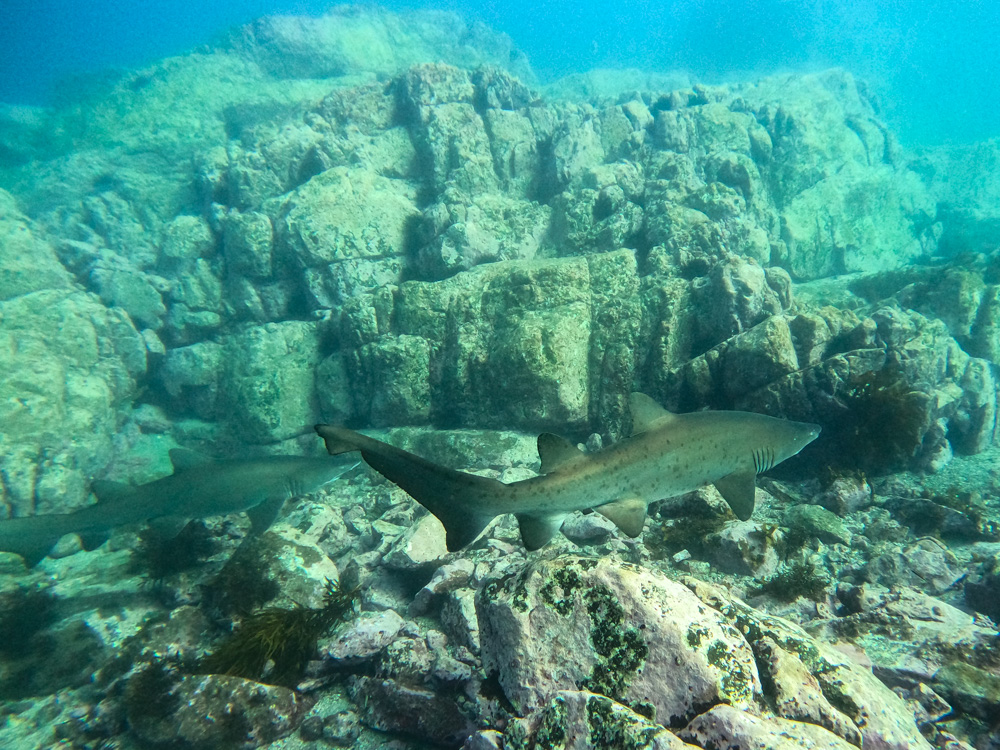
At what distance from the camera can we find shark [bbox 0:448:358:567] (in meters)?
5.64

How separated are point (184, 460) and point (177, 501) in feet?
2.25

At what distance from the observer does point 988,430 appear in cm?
754

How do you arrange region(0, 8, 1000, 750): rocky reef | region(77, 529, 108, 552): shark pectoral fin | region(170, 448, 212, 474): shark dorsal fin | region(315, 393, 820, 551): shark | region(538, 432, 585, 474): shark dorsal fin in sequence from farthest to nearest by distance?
region(170, 448, 212, 474): shark dorsal fin < region(77, 529, 108, 552): shark pectoral fin < region(538, 432, 585, 474): shark dorsal fin < region(315, 393, 820, 551): shark < region(0, 8, 1000, 750): rocky reef

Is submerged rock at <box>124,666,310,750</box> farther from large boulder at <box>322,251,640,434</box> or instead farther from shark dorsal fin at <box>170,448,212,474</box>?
large boulder at <box>322,251,640,434</box>

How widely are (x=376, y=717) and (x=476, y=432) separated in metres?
5.65

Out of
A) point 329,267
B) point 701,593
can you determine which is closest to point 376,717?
point 701,593

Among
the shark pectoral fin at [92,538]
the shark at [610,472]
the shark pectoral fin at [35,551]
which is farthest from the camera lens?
the shark pectoral fin at [92,538]

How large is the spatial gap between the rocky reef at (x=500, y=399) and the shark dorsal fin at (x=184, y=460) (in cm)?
99

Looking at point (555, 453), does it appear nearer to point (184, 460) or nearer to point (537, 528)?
point (537, 528)

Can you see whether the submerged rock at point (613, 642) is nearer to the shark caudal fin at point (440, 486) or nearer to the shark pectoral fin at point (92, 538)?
the shark caudal fin at point (440, 486)

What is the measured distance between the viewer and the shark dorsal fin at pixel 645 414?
158 inches

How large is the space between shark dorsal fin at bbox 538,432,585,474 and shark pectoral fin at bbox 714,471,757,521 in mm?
1862

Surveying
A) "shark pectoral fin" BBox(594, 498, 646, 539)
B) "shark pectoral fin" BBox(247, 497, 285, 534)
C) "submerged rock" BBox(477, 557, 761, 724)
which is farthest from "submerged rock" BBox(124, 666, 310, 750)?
"shark pectoral fin" BBox(594, 498, 646, 539)

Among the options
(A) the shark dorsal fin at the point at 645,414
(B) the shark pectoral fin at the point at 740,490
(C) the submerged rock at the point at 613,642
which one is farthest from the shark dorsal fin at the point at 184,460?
(B) the shark pectoral fin at the point at 740,490
